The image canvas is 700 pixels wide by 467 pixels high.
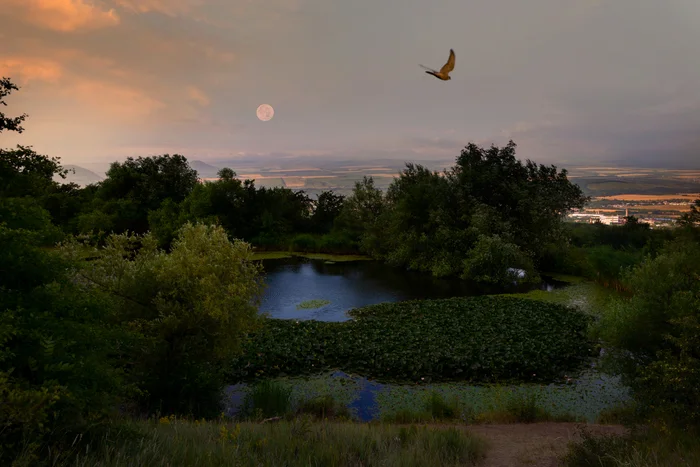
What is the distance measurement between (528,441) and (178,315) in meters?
9.54

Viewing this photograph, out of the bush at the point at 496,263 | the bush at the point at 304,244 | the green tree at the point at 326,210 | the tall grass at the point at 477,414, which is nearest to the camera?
the tall grass at the point at 477,414

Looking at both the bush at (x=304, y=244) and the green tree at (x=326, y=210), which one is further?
the green tree at (x=326, y=210)

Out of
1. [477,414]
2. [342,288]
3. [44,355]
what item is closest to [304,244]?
[342,288]

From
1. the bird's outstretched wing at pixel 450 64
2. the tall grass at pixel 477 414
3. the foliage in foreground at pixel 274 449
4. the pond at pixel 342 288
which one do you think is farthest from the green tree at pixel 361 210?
the foliage in foreground at pixel 274 449

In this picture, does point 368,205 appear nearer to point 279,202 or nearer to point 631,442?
point 279,202

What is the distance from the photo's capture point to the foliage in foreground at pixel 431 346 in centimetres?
1580

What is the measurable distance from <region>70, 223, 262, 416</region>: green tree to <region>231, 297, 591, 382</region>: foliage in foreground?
3543mm

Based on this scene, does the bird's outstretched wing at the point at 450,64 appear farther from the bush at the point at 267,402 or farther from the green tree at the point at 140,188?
the green tree at the point at 140,188

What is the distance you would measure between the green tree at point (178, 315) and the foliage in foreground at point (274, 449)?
374 centimetres

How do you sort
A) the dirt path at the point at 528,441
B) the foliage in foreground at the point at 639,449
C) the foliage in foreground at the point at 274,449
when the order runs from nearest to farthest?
the foliage in foreground at the point at 274,449
the foliage in foreground at the point at 639,449
the dirt path at the point at 528,441

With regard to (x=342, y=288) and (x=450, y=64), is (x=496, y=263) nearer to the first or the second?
(x=342, y=288)

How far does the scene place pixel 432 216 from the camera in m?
39.2

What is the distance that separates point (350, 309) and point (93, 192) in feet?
152

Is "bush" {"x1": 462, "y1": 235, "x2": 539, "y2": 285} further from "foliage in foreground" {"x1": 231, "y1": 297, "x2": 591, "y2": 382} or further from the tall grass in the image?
the tall grass
